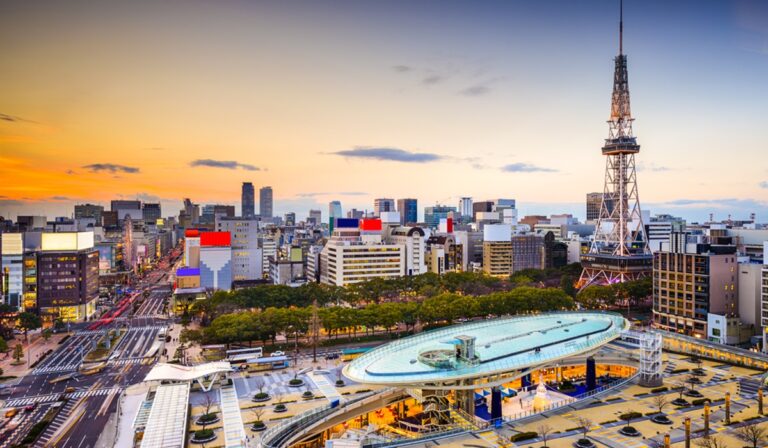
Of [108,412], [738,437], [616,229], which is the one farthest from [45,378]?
[616,229]

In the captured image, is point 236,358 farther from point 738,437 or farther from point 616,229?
point 616,229

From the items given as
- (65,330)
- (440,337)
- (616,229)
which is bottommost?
(65,330)

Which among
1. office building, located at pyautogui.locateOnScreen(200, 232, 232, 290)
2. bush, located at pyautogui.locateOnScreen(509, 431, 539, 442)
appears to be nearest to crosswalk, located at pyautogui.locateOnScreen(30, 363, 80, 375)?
office building, located at pyautogui.locateOnScreen(200, 232, 232, 290)

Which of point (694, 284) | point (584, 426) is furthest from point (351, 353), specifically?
point (694, 284)

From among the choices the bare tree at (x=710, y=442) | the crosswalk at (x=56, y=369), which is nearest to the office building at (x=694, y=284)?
the bare tree at (x=710, y=442)

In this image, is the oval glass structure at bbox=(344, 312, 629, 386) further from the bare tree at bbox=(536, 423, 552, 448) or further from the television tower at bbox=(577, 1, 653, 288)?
the television tower at bbox=(577, 1, 653, 288)

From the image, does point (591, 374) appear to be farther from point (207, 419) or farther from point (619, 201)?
point (619, 201)
